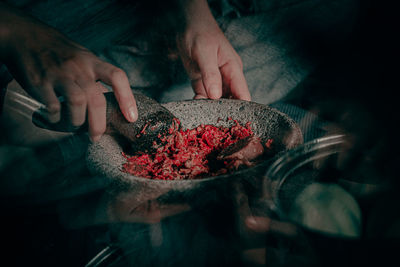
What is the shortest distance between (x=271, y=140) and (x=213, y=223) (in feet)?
1.53

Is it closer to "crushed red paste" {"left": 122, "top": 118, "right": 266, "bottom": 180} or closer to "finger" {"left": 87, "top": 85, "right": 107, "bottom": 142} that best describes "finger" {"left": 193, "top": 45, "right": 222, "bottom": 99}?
"crushed red paste" {"left": 122, "top": 118, "right": 266, "bottom": 180}

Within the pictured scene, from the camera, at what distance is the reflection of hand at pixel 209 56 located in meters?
1.07

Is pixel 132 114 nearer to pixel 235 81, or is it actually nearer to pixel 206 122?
pixel 206 122

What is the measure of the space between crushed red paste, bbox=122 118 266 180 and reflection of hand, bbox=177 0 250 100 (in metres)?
0.22

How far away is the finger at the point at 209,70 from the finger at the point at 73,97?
498mm

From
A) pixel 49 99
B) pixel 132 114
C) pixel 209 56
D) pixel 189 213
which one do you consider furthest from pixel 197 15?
pixel 189 213

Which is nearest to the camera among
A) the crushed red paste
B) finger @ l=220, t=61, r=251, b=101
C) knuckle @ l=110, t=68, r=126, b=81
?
the crushed red paste

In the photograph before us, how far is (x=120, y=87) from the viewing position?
2.67 feet

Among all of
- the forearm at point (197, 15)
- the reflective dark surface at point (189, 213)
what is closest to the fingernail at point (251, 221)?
the reflective dark surface at point (189, 213)

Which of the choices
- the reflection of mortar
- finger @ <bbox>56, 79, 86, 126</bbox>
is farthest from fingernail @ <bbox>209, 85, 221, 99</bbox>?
the reflection of mortar

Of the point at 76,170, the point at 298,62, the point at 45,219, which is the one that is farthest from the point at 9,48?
the point at 298,62

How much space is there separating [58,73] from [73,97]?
0.11m

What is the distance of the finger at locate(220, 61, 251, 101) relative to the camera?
115 cm

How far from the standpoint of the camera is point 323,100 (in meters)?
1.22
